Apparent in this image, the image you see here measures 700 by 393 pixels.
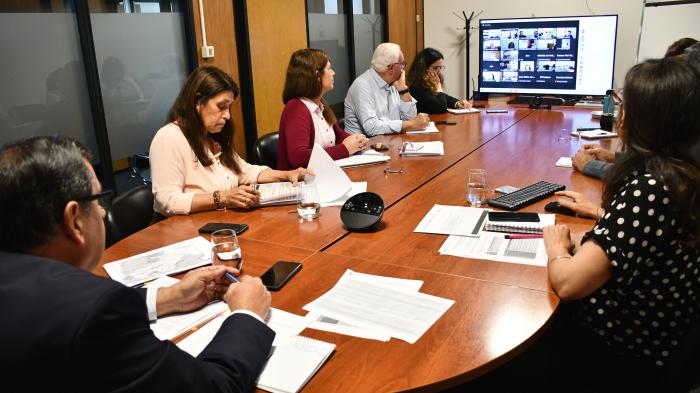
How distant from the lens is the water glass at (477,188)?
2119 millimetres

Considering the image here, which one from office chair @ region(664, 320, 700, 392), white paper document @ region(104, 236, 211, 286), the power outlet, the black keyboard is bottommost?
office chair @ region(664, 320, 700, 392)

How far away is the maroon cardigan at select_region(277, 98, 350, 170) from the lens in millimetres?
3010

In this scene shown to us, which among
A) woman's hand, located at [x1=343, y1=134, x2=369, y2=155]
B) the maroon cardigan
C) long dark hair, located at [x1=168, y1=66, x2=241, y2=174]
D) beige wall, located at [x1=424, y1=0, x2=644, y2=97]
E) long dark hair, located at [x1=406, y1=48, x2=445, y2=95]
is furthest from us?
beige wall, located at [x1=424, y1=0, x2=644, y2=97]

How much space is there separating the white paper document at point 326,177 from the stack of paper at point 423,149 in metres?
0.93

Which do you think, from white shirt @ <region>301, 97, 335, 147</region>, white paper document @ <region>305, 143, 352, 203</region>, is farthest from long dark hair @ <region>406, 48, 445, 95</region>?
white paper document @ <region>305, 143, 352, 203</region>

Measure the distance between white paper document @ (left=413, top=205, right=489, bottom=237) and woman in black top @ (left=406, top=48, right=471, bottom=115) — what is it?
8.79 feet

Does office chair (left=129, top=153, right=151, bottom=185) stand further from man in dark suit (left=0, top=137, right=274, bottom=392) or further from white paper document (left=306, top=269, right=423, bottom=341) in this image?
man in dark suit (left=0, top=137, right=274, bottom=392)

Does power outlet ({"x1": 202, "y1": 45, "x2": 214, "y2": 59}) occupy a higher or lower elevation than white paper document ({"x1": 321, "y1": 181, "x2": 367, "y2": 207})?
higher

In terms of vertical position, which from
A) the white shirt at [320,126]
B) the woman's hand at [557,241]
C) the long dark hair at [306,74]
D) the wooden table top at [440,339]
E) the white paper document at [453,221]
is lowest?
the wooden table top at [440,339]

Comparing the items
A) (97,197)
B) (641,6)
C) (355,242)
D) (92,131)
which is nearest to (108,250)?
(355,242)

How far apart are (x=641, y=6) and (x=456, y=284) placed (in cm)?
548

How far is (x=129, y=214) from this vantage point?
2.21m

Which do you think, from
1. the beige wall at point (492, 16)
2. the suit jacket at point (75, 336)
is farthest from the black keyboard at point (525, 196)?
the beige wall at point (492, 16)

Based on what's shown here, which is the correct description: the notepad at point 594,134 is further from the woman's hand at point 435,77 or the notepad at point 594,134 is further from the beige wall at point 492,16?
the beige wall at point 492,16
